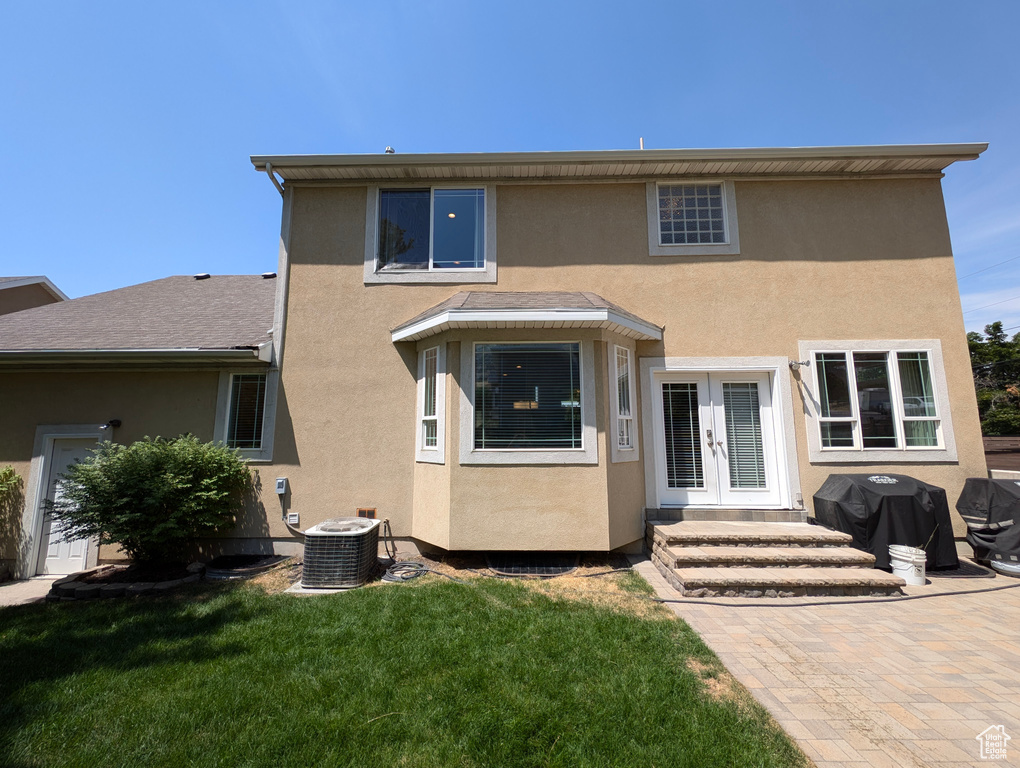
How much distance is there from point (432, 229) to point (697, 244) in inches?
172

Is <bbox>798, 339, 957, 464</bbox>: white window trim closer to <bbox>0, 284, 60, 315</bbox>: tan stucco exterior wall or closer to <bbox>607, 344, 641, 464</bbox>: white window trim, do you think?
<bbox>607, 344, 641, 464</bbox>: white window trim

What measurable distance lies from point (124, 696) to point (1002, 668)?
6563mm

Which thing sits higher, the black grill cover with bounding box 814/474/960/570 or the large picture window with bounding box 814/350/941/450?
the large picture window with bounding box 814/350/941/450

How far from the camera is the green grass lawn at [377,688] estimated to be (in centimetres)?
226

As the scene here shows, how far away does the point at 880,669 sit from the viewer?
3.08m

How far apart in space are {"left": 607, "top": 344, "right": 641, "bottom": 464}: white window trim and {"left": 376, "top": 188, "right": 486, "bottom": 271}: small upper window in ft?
8.79

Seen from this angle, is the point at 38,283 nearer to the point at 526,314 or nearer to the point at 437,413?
the point at 437,413

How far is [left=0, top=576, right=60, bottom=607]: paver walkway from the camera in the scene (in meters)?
4.95

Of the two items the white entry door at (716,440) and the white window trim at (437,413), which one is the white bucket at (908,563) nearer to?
the white entry door at (716,440)

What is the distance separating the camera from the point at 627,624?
3.72 metres

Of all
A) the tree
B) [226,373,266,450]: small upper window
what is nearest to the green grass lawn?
[226,373,266,450]: small upper window

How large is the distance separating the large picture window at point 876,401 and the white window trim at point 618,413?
285 cm

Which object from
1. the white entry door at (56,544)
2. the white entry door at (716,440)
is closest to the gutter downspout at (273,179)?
the white entry door at (56,544)

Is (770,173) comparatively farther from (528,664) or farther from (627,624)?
(528,664)
